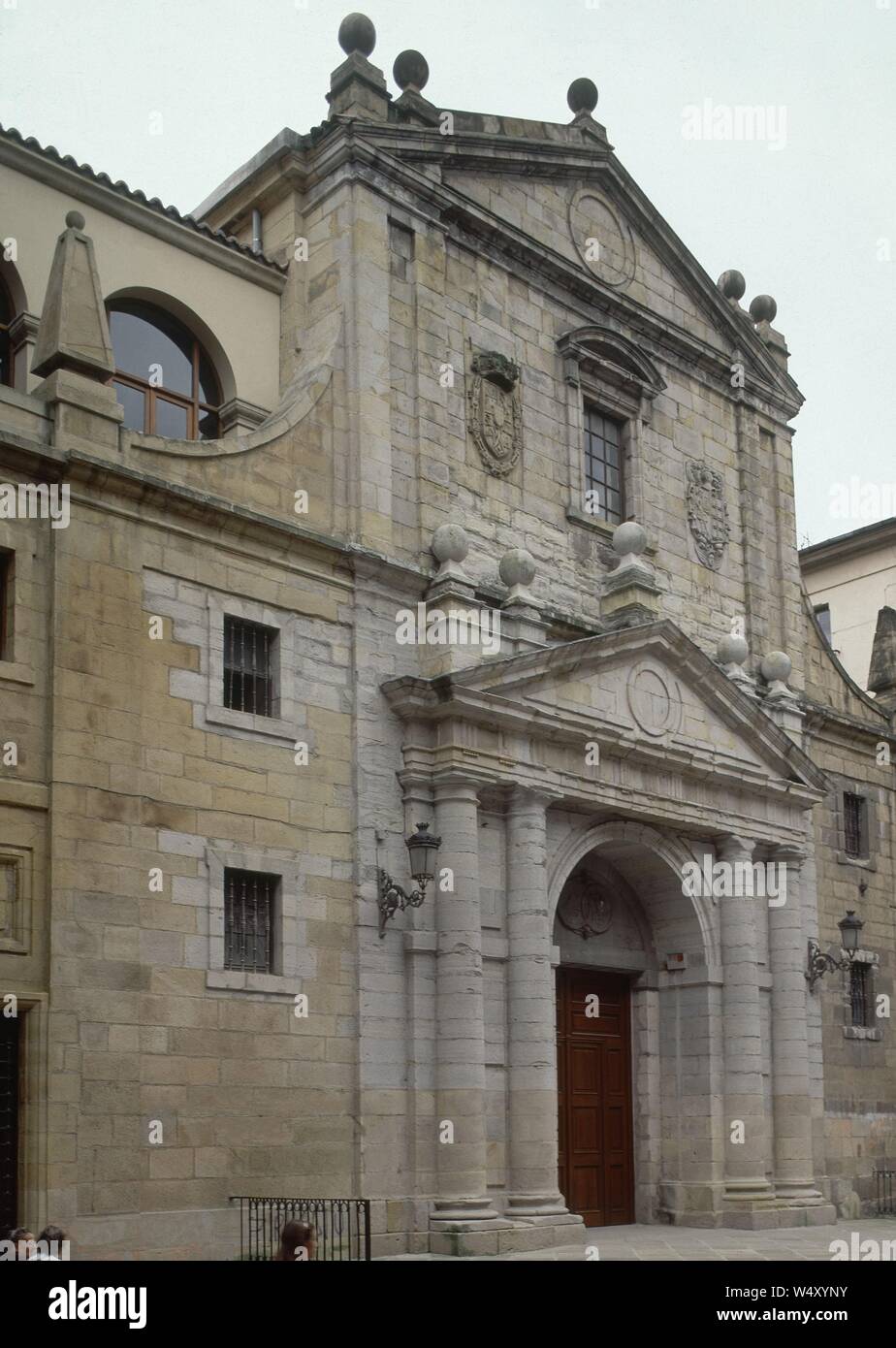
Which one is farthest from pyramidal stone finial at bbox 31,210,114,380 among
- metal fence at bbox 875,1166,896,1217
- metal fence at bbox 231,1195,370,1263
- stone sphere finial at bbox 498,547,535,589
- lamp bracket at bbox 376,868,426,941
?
metal fence at bbox 875,1166,896,1217

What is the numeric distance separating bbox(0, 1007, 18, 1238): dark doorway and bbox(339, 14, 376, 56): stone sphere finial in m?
13.2

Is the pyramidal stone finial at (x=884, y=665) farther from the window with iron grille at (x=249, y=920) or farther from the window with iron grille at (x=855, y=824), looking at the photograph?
the window with iron grille at (x=249, y=920)

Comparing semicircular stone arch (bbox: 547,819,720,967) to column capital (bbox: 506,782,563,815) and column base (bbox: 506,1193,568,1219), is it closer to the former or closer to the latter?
column capital (bbox: 506,782,563,815)

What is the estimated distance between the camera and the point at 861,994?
26234 millimetres

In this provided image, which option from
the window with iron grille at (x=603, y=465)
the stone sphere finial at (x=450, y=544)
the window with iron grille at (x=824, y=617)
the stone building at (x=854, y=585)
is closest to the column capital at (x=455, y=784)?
the stone sphere finial at (x=450, y=544)

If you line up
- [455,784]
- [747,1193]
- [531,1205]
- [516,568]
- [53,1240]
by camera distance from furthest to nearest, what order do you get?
[747,1193] < [516,568] < [455,784] < [531,1205] < [53,1240]

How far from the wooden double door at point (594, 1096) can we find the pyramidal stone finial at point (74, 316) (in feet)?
33.0

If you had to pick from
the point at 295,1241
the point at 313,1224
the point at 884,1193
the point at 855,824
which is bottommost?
the point at 884,1193

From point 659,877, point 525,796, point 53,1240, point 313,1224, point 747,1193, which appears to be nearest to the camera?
point 53,1240

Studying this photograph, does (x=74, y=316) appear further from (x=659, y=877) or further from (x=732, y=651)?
(x=732, y=651)

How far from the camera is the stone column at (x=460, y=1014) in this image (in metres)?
17.5

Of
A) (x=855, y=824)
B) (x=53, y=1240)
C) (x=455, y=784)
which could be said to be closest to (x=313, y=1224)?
(x=53, y=1240)

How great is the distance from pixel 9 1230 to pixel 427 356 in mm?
11644

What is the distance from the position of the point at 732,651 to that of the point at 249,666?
28.0 feet
